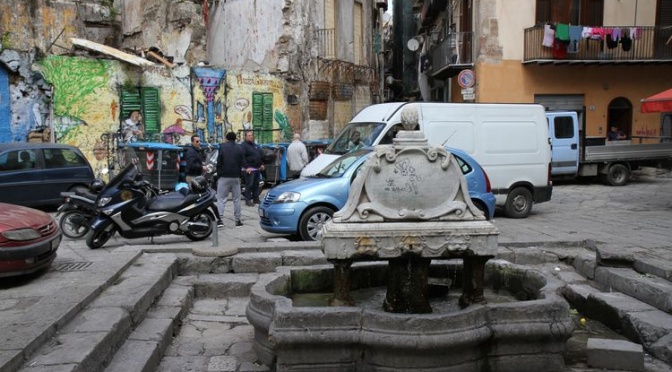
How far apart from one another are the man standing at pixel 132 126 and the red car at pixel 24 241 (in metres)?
10.6

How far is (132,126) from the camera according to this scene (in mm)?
17453

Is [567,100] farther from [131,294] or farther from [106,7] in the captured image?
[131,294]

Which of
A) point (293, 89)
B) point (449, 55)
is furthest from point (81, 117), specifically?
point (449, 55)

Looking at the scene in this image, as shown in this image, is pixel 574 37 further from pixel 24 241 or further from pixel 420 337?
pixel 24 241

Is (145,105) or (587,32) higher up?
(587,32)

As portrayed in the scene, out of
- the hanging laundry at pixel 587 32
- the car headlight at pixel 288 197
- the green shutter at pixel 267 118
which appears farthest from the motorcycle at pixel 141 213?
the hanging laundry at pixel 587 32

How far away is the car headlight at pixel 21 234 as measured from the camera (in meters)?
6.22

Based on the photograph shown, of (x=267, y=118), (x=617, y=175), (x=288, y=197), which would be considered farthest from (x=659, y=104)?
(x=267, y=118)

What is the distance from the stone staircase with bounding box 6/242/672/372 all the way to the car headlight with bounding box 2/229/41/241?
2.97ft

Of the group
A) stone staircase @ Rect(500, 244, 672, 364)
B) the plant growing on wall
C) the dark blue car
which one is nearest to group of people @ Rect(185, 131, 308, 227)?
the dark blue car

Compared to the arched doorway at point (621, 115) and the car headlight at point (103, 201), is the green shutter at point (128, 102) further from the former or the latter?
the arched doorway at point (621, 115)

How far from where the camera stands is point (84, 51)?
1783cm

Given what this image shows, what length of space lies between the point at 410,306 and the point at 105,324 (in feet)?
8.30

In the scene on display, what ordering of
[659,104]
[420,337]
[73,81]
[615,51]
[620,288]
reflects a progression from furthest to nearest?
[615,51] → [73,81] → [659,104] → [620,288] → [420,337]
